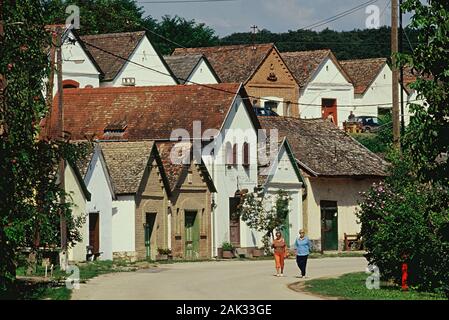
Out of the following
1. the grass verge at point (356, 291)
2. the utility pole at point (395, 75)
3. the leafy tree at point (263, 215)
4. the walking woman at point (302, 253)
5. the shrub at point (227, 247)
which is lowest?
the grass verge at point (356, 291)

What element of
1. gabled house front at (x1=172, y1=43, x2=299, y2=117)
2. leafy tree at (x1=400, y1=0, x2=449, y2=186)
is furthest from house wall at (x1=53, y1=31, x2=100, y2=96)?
leafy tree at (x1=400, y1=0, x2=449, y2=186)

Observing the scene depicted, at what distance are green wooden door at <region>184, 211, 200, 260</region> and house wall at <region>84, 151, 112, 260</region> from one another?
18.4ft

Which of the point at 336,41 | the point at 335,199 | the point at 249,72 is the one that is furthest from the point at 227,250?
the point at 336,41

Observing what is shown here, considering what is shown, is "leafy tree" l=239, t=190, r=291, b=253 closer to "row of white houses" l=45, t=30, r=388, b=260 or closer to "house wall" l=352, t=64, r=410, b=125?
"row of white houses" l=45, t=30, r=388, b=260

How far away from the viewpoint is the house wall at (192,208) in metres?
55.5

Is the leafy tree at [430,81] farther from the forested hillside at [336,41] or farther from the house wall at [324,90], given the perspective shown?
the forested hillside at [336,41]

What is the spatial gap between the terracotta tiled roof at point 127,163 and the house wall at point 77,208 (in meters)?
2.51

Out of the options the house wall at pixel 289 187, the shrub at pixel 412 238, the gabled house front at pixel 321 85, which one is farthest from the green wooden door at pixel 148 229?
the gabled house front at pixel 321 85

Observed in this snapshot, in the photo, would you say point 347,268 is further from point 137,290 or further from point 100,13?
point 100,13

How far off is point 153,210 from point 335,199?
15495 millimetres

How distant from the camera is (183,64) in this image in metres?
79.6

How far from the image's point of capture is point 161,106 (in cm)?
6031

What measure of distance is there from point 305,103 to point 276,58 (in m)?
5.79

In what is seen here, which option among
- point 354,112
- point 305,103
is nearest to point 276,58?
point 305,103
